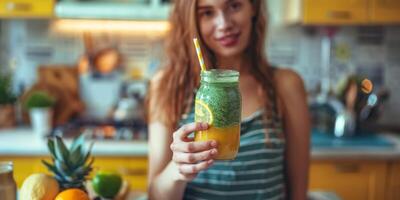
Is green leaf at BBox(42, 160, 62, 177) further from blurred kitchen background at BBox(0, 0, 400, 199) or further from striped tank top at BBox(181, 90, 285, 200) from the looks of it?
blurred kitchen background at BBox(0, 0, 400, 199)

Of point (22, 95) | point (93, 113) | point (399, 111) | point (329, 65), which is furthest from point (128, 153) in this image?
point (399, 111)

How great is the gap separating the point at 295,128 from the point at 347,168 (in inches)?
37.9

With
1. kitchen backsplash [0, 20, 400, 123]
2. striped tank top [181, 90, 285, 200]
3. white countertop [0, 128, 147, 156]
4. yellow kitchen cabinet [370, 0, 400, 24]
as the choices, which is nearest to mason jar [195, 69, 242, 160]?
striped tank top [181, 90, 285, 200]

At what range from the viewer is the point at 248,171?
123 centimetres

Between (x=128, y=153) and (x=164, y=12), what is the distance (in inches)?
27.5

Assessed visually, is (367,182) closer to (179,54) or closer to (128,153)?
(128,153)

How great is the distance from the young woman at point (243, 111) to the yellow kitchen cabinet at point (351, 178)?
84 cm

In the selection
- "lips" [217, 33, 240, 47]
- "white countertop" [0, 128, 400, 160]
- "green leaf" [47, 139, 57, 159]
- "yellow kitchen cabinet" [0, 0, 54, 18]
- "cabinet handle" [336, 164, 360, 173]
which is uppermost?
"yellow kitchen cabinet" [0, 0, 54, 18]

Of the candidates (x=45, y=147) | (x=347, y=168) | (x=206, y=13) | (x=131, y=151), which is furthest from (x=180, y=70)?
(x=347, y=168)

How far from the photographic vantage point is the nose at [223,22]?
111 cm

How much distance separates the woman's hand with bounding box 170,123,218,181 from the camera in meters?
0.87

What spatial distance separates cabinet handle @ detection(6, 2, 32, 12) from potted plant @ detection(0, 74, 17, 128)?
446 mm

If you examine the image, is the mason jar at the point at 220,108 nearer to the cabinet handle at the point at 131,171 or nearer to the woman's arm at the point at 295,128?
the woman's arm at the point at 295,128

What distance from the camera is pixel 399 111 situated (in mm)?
2701
